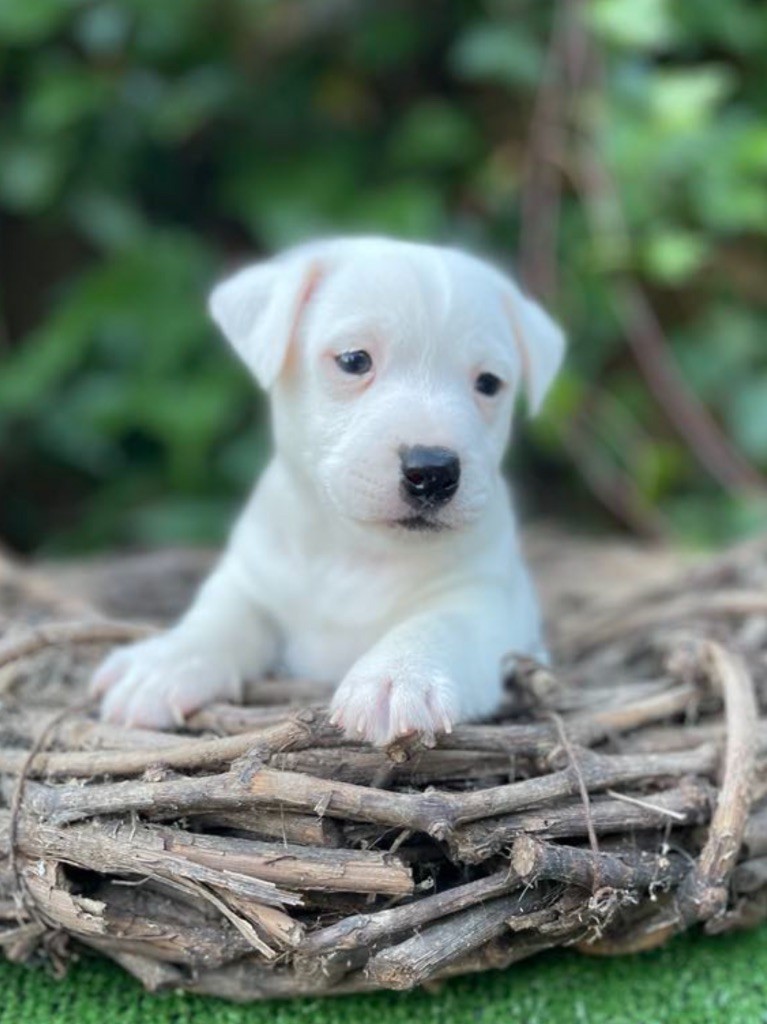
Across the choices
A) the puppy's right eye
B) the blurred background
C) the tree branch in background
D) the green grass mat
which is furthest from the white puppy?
the tree branch in background

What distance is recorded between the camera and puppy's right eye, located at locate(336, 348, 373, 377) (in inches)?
67.8

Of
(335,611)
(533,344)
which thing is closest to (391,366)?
(533,344)

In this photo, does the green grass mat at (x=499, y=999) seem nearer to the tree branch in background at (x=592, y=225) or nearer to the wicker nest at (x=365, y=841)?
the wicker nest at (x=365, y=841)

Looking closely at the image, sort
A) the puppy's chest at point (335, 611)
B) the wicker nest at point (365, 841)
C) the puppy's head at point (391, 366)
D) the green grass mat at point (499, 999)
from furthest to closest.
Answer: the puppy's chest at point (335, 611)
the puppy's head at point (391, 366)
the green grass mat at point (499, 999)
the wicker nest at point (365, 841)

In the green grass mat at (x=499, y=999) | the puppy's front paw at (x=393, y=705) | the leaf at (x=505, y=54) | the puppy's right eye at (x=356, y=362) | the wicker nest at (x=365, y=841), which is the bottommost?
the green grass mat at (x=499, y=999)

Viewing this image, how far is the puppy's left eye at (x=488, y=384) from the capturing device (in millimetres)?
1769

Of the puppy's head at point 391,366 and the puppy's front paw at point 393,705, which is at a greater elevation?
the puppy's head at point 391,366

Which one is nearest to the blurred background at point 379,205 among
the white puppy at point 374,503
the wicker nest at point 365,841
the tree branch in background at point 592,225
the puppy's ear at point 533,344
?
the tree branch in background at point 592,225

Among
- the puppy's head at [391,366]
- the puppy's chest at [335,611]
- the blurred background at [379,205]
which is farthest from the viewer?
the blurred background at [379,205]

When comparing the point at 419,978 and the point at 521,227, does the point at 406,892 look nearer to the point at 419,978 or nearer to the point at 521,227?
Result: the point at 419,978

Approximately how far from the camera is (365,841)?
1.39 metres

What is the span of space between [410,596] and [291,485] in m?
0.28

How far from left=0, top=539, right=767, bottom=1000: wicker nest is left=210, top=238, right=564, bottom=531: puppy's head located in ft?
1.09

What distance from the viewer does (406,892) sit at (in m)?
1.33
